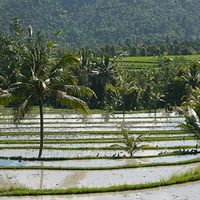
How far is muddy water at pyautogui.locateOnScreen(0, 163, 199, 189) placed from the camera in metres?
9.69

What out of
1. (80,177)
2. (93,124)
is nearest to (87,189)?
(80,177)

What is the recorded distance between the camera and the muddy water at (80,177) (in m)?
9.69

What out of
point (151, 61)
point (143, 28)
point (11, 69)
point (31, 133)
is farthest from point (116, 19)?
point (31, 133)

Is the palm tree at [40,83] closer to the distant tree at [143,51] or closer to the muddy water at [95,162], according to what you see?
the muddy water at [95,162]

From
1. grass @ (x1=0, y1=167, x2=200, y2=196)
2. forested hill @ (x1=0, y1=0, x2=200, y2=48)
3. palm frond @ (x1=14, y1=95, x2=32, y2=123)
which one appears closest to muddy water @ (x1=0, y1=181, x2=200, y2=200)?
grass @ (x1=0, y1=167, x2=200, y2=196)

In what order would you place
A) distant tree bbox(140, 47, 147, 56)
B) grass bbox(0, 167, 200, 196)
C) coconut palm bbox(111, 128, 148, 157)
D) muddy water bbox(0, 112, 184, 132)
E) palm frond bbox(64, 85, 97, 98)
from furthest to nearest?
distant tree bbox(140, 47, 147, 56) < muddy water bbox(0, 112, 184, 132) < palm frond bbox(64, 85, 97, 98) < coconut palm bbox(111, 128, 148, 157) < grass bbox(0, 167, 200, 196)

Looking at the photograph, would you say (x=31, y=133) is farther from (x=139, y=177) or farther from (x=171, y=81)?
(x=171, y=81)

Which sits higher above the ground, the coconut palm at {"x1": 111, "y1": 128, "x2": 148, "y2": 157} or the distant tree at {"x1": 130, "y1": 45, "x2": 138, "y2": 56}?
the coconut palm at {"x1": 111, "y1": 128, "x2": 148, "y2": 157}

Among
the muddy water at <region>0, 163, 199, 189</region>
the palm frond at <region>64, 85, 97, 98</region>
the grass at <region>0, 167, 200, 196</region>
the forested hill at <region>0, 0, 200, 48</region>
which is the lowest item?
the forested hill at <region>0, 0, 200, 48</region>

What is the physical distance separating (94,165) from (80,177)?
162cm

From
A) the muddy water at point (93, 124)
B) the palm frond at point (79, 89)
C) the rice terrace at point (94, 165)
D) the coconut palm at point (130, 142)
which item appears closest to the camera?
the rice terrace at point (94, 165)

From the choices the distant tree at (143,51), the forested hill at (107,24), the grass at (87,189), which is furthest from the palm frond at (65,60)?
the forested hill at (107,24)

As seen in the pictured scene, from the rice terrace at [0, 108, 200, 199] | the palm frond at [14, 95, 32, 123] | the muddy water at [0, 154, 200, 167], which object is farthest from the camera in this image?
the palm frond at [14, 95, 32, 123]

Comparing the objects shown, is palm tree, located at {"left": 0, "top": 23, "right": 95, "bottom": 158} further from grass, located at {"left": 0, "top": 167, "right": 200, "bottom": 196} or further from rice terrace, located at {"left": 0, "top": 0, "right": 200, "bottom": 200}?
grass, located at {"left": 0, "top": 167, "right": 200, "bottom": 196}
